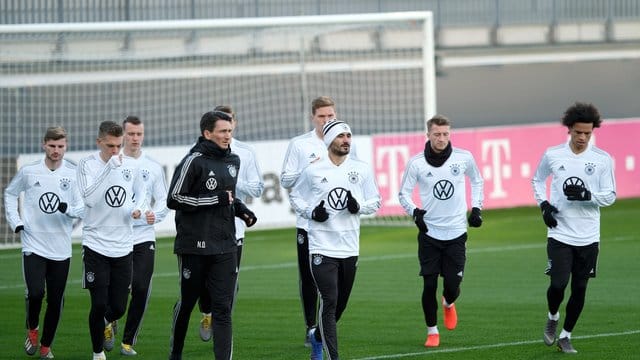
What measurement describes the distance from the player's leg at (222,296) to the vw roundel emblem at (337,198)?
2.99 ft

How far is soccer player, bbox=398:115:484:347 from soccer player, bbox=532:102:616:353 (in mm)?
825

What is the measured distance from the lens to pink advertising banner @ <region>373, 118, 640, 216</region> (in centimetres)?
2564

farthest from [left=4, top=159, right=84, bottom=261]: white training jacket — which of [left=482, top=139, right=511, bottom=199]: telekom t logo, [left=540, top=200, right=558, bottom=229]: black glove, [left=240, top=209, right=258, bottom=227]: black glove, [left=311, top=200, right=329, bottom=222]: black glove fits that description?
[left=482, top=139, right=511, bottom=199]: telekom t logo

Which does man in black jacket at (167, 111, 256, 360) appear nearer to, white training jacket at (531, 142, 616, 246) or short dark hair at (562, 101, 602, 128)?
white training jacket at (531, 142, 616, 246)

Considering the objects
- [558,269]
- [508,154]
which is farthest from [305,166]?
[508,154]

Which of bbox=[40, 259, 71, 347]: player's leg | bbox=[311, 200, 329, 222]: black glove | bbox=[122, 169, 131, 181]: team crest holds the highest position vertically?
bbox=[122, 169, 131, 181]: team crest

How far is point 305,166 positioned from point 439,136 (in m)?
1.27

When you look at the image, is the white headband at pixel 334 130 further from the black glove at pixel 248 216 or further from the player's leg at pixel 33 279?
the player's leg at pixel 33 279

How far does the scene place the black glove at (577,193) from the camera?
1125cm

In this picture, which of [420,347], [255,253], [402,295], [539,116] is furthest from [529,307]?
[539,116]

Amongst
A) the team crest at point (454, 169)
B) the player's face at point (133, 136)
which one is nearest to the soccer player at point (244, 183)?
the player's face at point (133, 136)

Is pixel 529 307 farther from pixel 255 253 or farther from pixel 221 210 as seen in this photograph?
pixel 255 253

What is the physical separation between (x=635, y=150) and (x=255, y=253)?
11.1 meters

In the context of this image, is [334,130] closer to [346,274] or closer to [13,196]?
[346,274]
